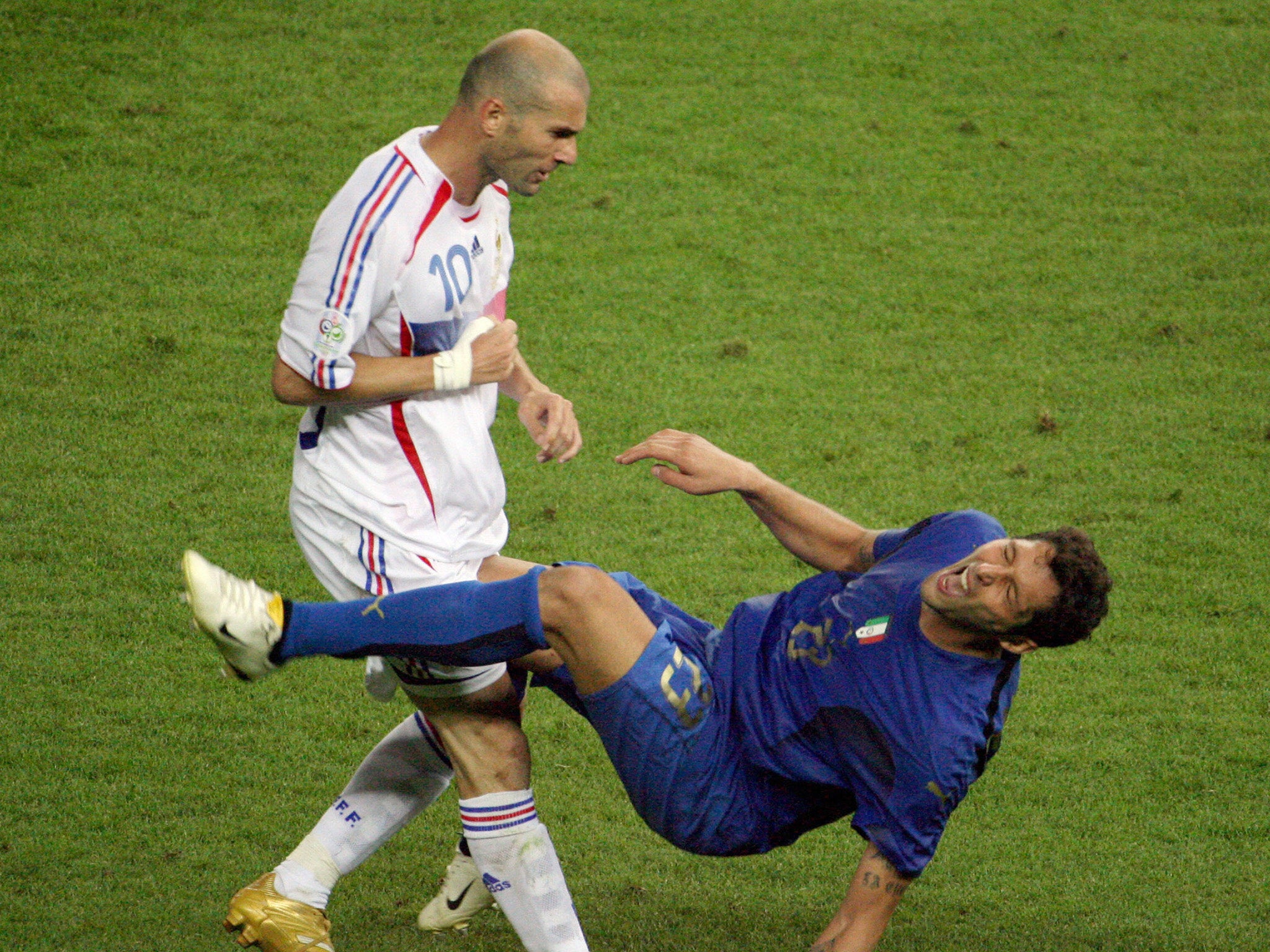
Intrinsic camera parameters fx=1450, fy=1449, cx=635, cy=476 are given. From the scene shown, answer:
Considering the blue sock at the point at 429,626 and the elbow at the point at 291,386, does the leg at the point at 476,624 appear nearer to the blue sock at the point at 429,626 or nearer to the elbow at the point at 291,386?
the blue sock at the point at 429,626

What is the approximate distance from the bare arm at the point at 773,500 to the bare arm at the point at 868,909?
75 centimetres

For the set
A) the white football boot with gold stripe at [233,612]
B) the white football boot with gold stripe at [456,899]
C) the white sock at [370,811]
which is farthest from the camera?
the white football boot with gold stripe at [456,899]

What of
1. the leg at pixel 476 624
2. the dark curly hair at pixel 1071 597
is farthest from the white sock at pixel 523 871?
the dark curly hair at pixel 1071 597

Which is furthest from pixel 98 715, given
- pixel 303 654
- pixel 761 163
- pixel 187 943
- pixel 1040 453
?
pixel 761 163

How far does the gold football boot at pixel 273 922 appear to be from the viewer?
310cm

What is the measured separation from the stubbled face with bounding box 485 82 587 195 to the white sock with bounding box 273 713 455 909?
49.2 inches

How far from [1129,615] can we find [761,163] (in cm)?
383

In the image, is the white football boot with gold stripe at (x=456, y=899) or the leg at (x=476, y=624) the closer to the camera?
the leg at (x=476, y=624)

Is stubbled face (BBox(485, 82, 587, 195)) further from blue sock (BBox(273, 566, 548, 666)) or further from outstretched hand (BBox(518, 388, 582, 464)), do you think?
blue sock (BBox(273, 566, 548, 666))

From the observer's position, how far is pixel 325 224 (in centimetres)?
287

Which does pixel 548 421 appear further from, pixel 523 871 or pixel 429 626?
pixel 523 871

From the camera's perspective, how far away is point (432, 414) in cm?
304

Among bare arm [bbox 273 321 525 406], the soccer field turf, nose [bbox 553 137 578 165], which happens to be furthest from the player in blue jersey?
nose [bbox 553 137 578 165]

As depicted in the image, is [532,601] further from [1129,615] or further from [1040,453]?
[1040,453]
